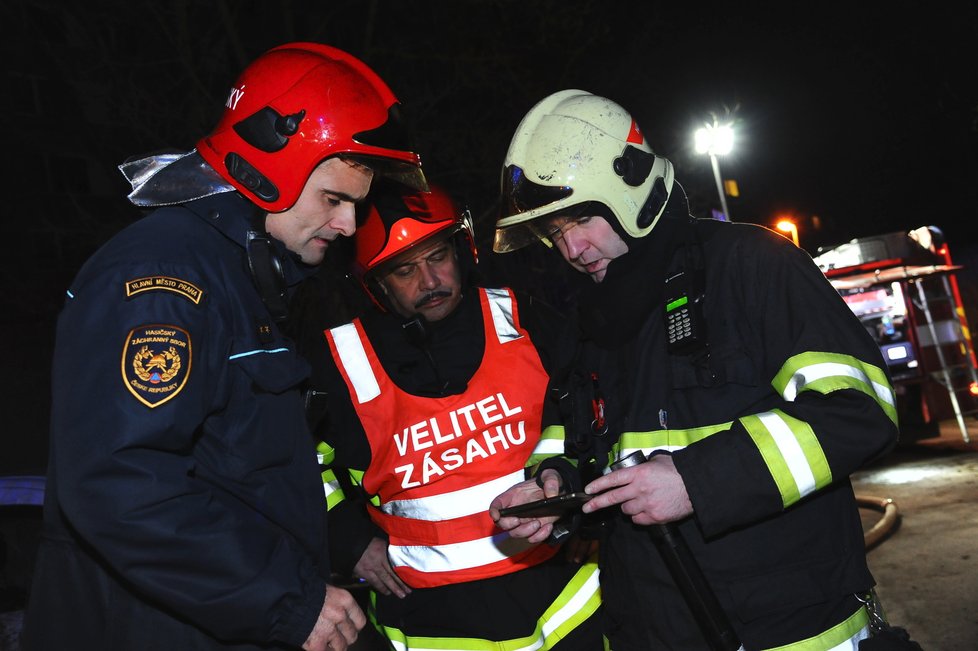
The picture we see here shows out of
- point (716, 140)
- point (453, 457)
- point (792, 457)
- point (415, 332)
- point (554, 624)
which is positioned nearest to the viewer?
point (792, 457)

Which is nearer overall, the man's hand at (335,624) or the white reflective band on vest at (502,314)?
the man's hand at (335,624)

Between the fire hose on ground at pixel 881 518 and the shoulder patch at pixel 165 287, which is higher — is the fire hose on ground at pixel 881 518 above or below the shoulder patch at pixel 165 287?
below

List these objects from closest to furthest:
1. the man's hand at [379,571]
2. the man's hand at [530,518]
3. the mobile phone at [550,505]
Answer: the mobile phone at [550,505] < the man's hand at [530,518] < the man's hand at [379,571]

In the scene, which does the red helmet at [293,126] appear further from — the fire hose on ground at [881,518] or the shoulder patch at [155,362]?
the fire hose on ground at [881,518]

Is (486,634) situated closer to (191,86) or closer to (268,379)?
(268,379)

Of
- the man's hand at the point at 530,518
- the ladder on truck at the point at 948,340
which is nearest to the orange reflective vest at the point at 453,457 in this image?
the man's hand at the point at 530,518

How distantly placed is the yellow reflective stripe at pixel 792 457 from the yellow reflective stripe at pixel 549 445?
1.09 metres

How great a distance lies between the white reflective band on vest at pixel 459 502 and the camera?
2986 millimetres

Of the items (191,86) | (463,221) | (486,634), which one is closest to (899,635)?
(486,634)

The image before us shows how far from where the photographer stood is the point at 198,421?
1.90 metres

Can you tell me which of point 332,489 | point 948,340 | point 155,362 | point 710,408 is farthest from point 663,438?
point 948,340

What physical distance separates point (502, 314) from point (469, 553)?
1.04 meters

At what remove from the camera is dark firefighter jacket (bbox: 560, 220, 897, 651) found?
6.37ft

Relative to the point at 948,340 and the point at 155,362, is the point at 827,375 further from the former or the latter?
the point at 948,340
